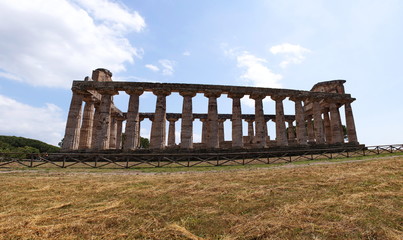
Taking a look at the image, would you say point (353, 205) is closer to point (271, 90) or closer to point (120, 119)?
point (271, 90)

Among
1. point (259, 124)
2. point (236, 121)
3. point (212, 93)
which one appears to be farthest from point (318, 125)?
point (212, 93)

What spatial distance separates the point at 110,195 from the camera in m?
6.94

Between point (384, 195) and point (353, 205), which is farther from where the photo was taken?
point (384, 195)

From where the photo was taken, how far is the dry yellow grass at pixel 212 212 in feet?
12.1

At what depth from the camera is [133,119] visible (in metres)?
26.3

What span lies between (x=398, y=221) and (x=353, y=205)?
41.4 inches

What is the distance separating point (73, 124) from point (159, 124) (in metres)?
11.0

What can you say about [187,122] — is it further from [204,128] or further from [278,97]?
[278,97]

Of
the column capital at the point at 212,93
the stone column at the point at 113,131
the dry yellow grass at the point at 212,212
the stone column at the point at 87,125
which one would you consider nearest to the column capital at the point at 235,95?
the column capital at the point at 212,93

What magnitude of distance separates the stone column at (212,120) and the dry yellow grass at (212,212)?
59.8 ft

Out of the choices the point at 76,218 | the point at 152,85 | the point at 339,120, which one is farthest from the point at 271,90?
the point at 76,218

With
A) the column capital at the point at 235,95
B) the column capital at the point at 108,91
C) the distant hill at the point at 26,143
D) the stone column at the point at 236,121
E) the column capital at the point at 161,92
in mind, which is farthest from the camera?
the distant hill at the point at 26,143

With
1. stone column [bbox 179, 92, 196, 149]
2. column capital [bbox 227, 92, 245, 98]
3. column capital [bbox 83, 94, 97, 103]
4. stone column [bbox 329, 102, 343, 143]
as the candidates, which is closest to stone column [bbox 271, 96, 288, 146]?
column capital [bbox 227, 92, 245, 98]

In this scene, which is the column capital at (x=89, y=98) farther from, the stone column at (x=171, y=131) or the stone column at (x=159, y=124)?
the stone column at (x=171, y=131)
